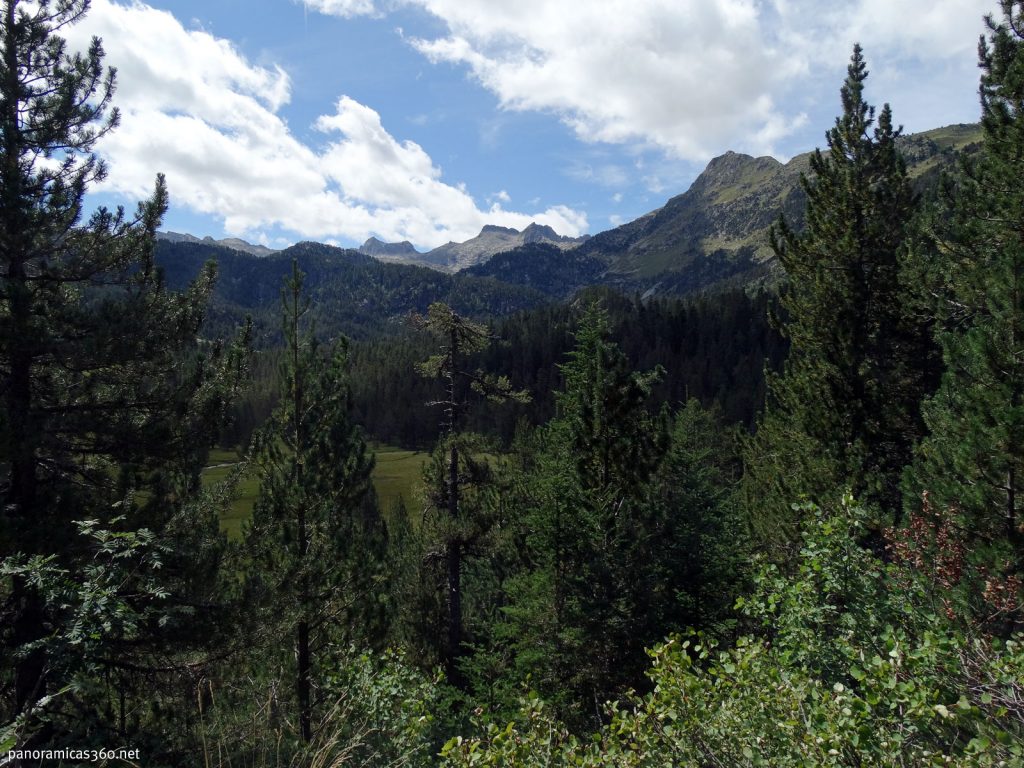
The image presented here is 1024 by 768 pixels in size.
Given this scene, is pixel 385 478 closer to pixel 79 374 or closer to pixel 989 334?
pixel 79 374

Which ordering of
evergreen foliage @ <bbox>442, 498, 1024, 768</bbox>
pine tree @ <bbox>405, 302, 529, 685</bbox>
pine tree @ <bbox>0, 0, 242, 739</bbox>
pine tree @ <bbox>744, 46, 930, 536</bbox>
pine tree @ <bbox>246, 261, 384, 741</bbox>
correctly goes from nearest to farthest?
evergreen foliage @ <bbox>442, 498, 1024, 768</bbox>
pine tree @ <bbox>0, 0, 242, 739</bbox>
pine tree @ <bbox>246, 261, 384, 741</bbox>
pine tree @ <bbox>744, 46, 930, 536</bbox>
pine tree @ <bbox>405, 302, 529, 685</bbox>

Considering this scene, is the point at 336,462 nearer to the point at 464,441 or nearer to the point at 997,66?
the point at 464,441

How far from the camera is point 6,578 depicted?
24.3ft

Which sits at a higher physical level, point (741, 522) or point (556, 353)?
point (556, 353)

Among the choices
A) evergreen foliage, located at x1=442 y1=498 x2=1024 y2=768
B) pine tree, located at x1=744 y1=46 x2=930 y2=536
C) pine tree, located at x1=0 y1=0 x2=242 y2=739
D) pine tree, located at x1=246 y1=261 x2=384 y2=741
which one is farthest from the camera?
pine tree, located at x1=744 y1=46 x2=930 y2=536

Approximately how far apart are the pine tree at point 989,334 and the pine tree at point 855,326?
3161mm

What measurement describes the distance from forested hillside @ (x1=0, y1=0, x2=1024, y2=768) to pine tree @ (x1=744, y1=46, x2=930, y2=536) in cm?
8

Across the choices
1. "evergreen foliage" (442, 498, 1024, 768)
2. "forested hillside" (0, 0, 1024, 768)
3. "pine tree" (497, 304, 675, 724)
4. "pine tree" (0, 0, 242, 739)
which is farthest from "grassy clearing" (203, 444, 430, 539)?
"evergreen foliage" (442, 498, 1024, 768)

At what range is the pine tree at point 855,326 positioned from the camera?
14.2m

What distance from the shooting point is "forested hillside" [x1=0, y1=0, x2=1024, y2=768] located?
4992 mm

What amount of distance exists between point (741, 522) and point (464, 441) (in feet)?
35.9

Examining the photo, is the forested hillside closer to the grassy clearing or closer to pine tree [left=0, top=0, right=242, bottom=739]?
pine tree [left=0, top=0, right=242, bottom=739]

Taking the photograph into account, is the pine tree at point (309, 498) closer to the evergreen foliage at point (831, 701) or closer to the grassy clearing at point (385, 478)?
the evergreen foliage at point (831, 701)

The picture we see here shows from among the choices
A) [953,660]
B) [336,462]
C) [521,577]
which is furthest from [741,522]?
[953,660]
